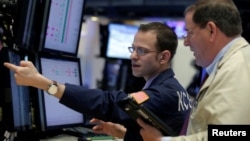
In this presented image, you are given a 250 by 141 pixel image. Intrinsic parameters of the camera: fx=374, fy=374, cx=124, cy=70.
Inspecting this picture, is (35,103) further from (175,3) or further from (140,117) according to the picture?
(175,3)

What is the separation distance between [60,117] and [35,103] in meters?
0.21

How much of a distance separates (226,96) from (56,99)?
3.51 feet

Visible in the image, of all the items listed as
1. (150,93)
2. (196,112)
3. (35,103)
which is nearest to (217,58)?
(196,112)

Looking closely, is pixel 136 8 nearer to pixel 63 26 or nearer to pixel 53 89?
pixel 63 26

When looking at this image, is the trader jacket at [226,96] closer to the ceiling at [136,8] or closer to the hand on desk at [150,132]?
the hand on desk at [150,132]

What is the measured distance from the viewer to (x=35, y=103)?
6.41 feet

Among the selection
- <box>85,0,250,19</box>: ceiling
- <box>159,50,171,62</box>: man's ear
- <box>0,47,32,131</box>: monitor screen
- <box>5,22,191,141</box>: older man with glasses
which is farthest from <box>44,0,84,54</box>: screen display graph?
<box>85,0,250,19</box>: ceiling

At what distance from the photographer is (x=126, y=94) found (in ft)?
5.50

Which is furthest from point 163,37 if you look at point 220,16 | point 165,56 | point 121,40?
point 121,40

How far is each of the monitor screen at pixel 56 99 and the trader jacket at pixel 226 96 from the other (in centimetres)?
83

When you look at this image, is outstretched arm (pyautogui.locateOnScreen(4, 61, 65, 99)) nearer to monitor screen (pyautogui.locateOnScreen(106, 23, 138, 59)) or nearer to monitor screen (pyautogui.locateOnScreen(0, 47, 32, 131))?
monitor screen (pyautogui.locateOnScreen(0, 47, 32, 131))

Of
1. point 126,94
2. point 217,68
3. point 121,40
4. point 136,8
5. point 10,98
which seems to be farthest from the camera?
point 136,8

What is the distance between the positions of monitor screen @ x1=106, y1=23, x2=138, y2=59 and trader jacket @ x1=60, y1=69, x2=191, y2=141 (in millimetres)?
4583

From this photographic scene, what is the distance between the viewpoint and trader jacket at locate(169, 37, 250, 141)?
128 centimetres
